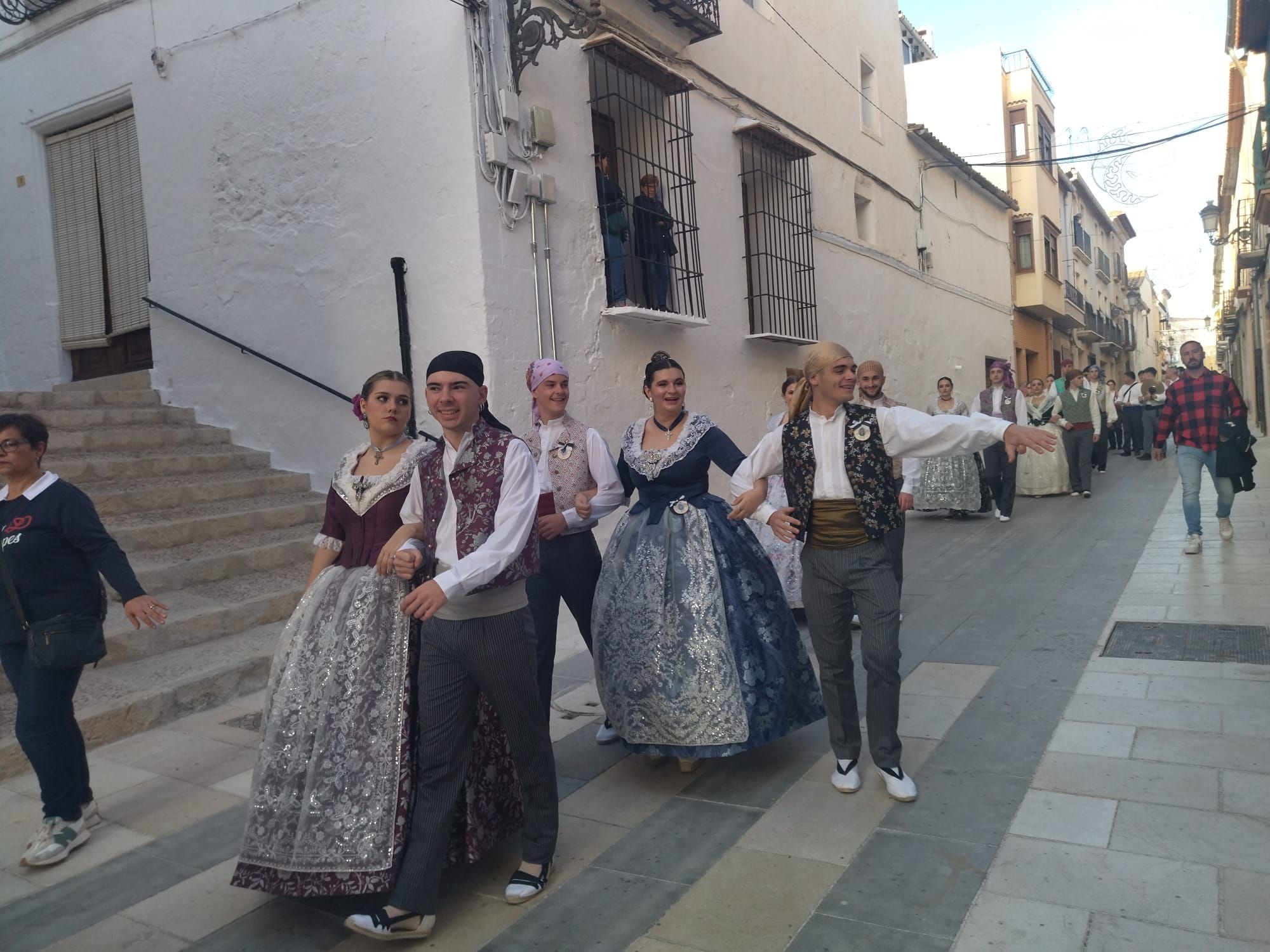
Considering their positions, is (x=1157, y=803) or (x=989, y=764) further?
(x=989, y=764)

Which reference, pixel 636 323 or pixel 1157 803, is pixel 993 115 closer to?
pixel 636 323

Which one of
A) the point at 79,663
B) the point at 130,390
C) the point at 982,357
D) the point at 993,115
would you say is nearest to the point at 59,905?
the point at 79,663

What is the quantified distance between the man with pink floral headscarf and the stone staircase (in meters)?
2.19

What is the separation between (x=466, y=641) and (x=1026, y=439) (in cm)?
195

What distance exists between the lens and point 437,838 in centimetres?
281

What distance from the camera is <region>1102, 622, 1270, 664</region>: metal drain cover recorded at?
16.4 ft

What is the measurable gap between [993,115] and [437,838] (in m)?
25.3

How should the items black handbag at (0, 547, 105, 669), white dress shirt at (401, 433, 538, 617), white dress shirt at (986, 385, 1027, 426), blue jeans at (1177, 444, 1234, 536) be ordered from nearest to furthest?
1. white dress shirt at (401, 433, 538, 617)
2. black handbag at (0, 547, 105, 669)
3. blue jeans at (1177, 444, 1234, 536)
4. white dress shirt at (986, 385, 1027, 426)

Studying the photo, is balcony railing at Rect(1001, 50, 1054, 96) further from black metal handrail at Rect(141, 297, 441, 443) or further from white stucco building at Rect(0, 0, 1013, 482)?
black metal handrail at Rect(141, 297, 441, 443)

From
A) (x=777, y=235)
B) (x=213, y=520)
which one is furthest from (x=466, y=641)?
(x=777, y=235)

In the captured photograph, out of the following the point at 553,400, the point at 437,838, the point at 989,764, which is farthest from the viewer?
the point at 553,400

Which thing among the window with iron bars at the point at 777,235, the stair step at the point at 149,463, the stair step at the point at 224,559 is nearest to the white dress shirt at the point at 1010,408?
the window with iron bars at the point at 777,235

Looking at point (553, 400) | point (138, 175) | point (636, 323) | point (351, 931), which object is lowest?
point (351, 931)

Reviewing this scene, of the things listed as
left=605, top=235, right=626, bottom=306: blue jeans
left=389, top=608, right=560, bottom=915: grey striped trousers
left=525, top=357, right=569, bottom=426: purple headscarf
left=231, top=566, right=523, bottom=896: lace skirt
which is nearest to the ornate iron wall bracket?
left=605, top=235, right=626, bottom=306: blue jeans
